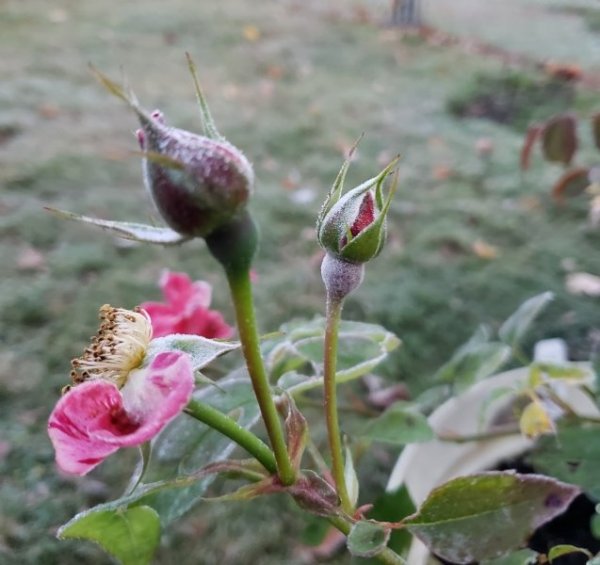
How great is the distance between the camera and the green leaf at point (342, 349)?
1.36ft

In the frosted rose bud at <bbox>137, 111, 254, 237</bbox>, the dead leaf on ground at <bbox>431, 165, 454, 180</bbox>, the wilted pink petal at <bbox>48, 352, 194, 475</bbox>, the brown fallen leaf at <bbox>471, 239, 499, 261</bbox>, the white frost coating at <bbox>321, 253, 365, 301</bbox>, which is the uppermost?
the frosted rose bud at <bbox>137, 111, 254, 237</bbox>

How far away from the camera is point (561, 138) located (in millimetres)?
680

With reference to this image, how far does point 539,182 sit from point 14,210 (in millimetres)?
1029

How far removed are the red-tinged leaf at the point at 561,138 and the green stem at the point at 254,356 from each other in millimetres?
509

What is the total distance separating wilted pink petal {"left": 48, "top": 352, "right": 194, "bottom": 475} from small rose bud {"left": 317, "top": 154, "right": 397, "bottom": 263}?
0.09m

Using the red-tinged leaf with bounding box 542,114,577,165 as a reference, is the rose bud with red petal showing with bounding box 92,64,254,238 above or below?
above

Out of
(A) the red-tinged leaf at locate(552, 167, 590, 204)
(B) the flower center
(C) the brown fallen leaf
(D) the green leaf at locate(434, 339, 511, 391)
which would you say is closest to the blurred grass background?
(C) the brown fallen leaf

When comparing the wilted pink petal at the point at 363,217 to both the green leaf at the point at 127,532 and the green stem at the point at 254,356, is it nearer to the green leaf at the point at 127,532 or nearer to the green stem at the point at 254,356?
the green stem at the point at 254,356

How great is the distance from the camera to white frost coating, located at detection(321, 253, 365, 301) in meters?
0.32

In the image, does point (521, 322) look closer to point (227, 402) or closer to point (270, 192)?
point (227, 402)

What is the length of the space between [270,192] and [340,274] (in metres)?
0.99

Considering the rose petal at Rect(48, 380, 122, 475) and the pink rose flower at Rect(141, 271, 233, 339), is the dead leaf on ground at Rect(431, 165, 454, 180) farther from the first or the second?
the rose petal at Rect(48, 380, 122, 475)

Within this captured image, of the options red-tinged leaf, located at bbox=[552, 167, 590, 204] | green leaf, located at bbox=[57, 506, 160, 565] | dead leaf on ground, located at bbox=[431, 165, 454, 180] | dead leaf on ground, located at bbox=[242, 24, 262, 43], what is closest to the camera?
green leaf, located at bbox=[57, 506, 160, 565]

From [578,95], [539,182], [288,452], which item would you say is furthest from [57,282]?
[578,95]
